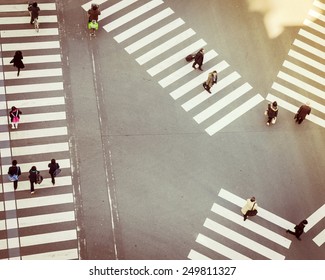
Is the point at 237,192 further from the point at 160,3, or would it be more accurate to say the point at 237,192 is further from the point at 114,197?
the point at 160,3

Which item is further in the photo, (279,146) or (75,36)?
(75,36)

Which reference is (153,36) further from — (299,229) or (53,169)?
(299,229)

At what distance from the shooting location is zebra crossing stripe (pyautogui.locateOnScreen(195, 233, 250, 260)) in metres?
20.2

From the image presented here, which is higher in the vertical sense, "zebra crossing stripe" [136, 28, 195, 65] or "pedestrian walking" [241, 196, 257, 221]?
"zebra crossing stripe" [136, 28, 195, 65]

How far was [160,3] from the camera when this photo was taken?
1083 inches

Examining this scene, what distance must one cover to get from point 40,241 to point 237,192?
8.09 meters

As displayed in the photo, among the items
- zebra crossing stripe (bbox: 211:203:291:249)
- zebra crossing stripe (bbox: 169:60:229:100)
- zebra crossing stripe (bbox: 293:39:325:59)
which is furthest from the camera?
zebra crossing stripe (bbox: 293:39:325:59)

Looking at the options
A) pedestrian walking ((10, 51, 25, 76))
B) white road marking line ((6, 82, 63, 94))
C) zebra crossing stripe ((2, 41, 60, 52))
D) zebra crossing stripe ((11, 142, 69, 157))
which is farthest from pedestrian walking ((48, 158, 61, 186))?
zebra crossing stripe ((2, 41, 60, 52))

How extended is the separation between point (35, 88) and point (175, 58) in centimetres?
680

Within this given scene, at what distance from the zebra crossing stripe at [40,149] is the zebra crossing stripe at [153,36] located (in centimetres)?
613

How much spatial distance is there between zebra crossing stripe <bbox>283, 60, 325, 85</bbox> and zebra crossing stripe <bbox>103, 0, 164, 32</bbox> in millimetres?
7296

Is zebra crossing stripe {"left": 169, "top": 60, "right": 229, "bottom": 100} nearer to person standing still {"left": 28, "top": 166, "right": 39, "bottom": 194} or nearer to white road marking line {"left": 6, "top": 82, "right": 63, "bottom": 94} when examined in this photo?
white road marking line {"left": 6, "top": 82, "right": 63, "bottom": 94}

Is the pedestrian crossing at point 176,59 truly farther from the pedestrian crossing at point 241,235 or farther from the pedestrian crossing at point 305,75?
the pedestrian crossing at point 241,235
